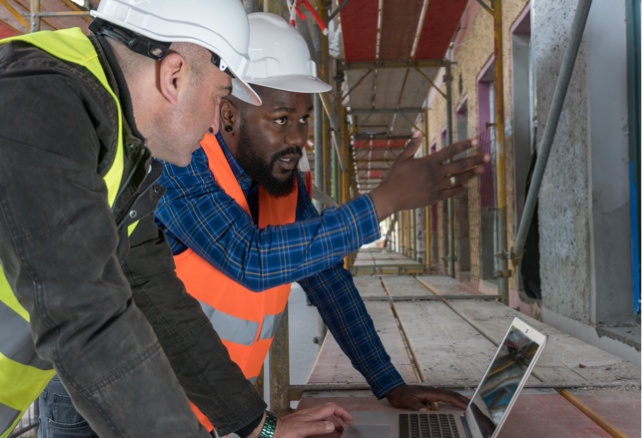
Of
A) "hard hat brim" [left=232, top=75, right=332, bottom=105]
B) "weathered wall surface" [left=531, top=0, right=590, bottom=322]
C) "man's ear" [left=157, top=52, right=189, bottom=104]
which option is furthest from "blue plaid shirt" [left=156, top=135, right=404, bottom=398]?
"weathered wall surface" [left=531, top=0, right=590, bottom=322]

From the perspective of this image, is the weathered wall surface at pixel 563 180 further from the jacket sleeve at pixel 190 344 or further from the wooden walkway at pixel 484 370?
the jacket sleeve at pixel 190 344

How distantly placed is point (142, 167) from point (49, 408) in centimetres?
105

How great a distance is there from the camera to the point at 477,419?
177 centimetres

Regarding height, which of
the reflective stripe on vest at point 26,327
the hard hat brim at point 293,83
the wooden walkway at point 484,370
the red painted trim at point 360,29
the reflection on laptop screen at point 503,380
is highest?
the red painted trim at point 360,29

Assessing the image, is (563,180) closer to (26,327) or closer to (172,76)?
(172,76)

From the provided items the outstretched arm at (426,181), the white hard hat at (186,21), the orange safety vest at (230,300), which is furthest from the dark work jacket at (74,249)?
the orange safety vest at (230,300)

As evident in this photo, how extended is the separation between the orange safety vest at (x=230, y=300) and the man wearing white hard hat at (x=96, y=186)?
0.72 m

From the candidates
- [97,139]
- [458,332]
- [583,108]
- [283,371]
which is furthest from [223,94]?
[583,108]

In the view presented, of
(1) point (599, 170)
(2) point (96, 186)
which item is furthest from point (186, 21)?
(1) point (599, 170)

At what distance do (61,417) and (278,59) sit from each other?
4.83ft

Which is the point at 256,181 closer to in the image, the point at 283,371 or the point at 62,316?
the point at 283,371

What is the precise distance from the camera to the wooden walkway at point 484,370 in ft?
6.07

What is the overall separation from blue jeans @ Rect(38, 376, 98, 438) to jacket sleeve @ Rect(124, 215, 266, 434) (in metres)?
0.33

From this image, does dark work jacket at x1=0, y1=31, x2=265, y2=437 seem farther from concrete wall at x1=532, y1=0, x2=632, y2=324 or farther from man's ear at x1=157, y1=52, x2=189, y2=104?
concrete wall at x1=532, y1=0, x2=632, y2=324
